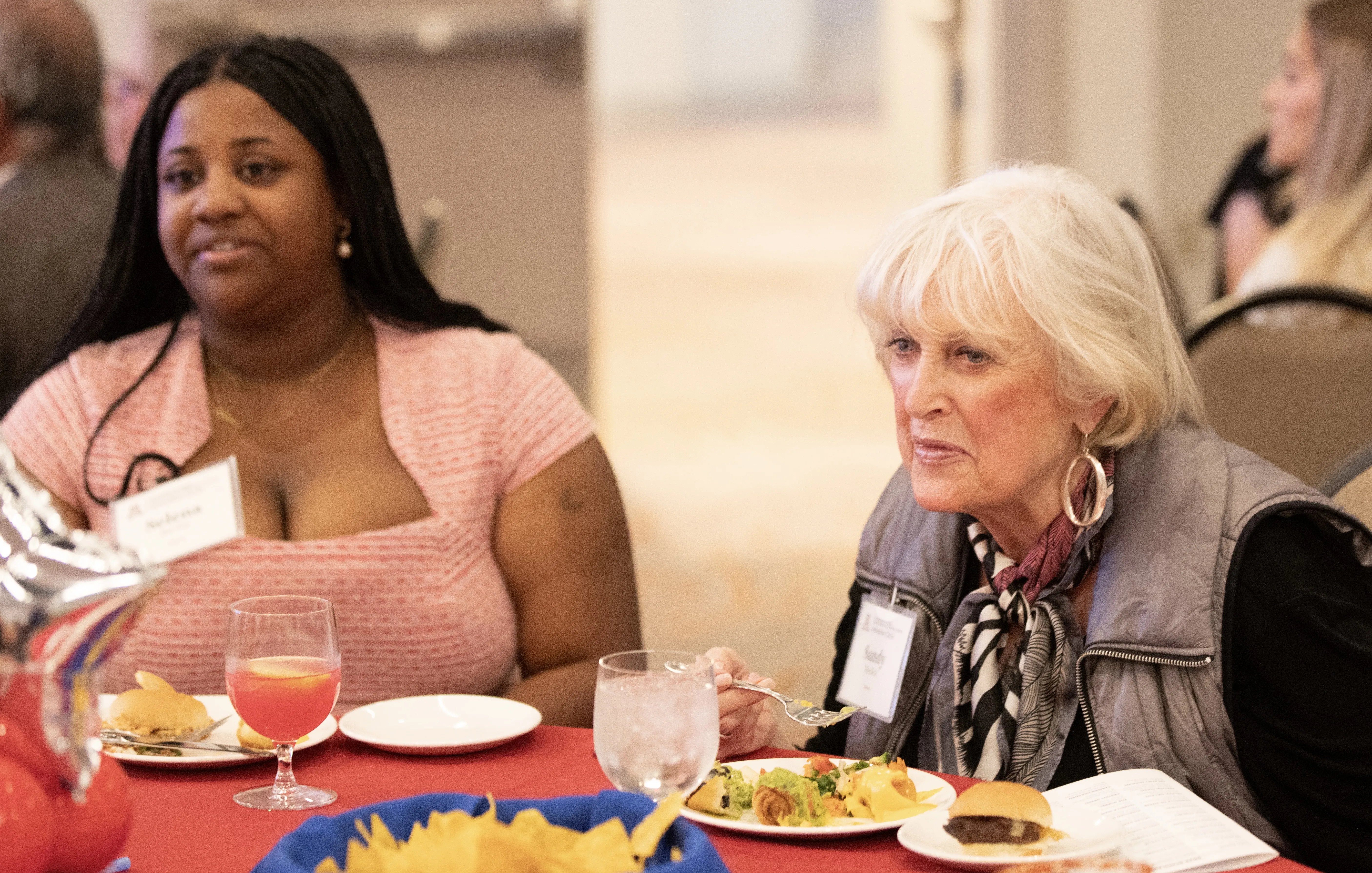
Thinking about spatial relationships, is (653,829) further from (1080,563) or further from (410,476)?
(410,476)

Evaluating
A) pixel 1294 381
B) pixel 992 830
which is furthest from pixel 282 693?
pixel 1294 381

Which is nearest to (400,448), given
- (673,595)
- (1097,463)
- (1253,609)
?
(1097,463)

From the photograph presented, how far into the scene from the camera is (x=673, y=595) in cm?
512

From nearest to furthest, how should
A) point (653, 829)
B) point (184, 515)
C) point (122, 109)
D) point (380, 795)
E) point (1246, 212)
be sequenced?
point (653, 829)
point (380, 795)
point (184, 515)
point (122, 109)
point (1246, 212)

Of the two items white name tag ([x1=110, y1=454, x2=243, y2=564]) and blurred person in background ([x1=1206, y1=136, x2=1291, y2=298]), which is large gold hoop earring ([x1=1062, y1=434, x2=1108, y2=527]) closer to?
white name tag ([x1=110, y1=454, x2=243, y2=564])

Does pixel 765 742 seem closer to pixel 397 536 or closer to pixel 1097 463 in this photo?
pixel 1097 463

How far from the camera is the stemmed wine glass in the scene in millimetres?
1314

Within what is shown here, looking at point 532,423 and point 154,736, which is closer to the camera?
point 154,736

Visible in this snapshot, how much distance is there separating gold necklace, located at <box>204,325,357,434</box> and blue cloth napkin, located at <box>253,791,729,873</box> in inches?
Answer: 45.9

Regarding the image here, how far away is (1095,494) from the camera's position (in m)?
1.69

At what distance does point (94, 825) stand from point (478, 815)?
27 cm

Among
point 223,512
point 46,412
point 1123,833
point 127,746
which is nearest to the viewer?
point 1123,833

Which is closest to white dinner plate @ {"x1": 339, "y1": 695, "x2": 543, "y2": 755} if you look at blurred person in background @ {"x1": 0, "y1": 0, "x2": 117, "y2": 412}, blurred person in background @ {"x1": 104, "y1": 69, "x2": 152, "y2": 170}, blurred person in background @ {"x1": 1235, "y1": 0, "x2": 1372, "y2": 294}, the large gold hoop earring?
the large gold hoop earring

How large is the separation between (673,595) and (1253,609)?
145 inches
